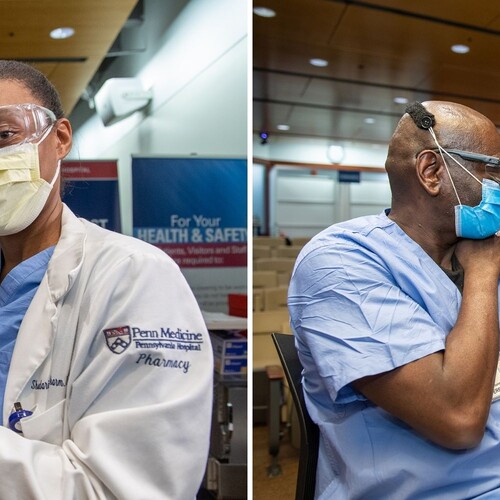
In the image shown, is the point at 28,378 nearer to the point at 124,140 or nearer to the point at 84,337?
the point at 84,337

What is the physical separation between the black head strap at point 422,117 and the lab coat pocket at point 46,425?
88cm

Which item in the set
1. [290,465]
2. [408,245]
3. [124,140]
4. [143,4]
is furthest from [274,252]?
[408,245]

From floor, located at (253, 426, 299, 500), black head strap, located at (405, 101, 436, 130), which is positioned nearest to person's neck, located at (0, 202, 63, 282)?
black head strap, located at (405, 101, 436, 130)

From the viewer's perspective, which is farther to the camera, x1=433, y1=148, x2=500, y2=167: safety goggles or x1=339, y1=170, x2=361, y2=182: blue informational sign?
x1=339, y1=170, x2=361, y2=182: blue informational sign

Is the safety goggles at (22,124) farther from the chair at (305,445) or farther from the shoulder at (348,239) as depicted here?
the chair at (305,445)

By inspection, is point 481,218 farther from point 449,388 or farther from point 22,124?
point 22,124

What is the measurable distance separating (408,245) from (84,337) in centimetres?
69

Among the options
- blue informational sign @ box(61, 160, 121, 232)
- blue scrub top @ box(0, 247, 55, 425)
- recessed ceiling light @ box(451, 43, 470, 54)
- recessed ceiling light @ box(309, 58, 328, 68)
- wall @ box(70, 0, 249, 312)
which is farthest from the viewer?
recessed ceiling light @ box(309, 58, 328, 68)

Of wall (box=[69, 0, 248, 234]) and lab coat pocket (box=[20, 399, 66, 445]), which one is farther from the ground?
wall (box=[69, 0, 248, 234])

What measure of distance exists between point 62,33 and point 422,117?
4240mm

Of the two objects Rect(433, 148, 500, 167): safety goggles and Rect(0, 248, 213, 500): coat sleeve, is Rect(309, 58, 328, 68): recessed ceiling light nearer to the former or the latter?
Rect(433, 148, 500, 167): safety goggles

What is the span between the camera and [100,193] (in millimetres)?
3951

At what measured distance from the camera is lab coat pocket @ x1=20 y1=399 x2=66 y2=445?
0.94m

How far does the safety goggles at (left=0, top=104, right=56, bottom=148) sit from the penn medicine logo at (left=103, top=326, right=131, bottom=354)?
42 centimetres
